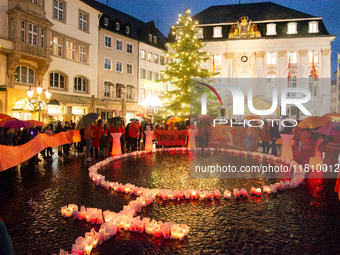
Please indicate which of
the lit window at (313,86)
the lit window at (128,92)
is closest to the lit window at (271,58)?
the lit window at (313,86)

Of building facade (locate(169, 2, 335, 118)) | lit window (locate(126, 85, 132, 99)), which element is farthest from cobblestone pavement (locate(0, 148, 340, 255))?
building facade (locate(169, 2, 335, 118))

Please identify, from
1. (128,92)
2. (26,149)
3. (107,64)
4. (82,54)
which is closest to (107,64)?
(107,64)

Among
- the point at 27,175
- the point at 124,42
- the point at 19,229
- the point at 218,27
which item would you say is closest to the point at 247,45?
the point at 218,27

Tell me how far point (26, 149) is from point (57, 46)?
22.2m

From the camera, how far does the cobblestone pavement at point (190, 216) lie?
4.05 m

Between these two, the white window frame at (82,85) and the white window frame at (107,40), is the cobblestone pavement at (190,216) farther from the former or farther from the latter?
the white window frame at (107,40)

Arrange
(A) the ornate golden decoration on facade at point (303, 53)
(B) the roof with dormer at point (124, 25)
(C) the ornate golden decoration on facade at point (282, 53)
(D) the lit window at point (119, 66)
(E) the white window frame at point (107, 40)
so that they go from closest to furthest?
(E) the white window frame at point (107, 40), (B) the roof with dormer at point (124, 25), (D) the lit window at point (119, 66), (A) the ornate golden decoration on facade at point (303, 53), (C) the ornate golden decoration on facade at point (282, 53)

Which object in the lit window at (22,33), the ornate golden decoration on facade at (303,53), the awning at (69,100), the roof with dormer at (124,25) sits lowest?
the awning at (69,100)

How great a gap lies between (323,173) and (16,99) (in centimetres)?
2351

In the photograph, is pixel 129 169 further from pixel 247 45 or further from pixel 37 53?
pixel 247 45

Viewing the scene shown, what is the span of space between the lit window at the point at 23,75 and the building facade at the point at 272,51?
3083cm

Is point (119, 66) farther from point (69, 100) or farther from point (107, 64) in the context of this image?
point (69, 100)

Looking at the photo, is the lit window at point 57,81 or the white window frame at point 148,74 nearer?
the lit window at point 57,81

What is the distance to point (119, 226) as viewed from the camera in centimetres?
468
